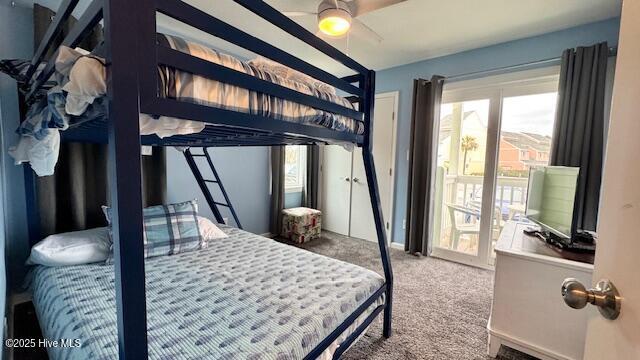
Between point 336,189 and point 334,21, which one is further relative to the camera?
point 336,189

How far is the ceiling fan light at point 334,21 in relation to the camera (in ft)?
5.50

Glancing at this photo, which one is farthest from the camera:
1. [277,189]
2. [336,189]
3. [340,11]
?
[336,189]

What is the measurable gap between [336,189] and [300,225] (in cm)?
91

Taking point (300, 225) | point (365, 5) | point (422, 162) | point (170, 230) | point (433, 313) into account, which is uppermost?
point (365, 5)

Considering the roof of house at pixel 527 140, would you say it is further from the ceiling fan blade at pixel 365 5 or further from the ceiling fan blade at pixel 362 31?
the ceiling fan blade at pixel 365 5

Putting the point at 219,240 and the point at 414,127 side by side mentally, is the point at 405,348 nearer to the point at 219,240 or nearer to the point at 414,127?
the point at 219,240

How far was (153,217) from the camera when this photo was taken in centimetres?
197

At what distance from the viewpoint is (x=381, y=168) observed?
370 centimetres

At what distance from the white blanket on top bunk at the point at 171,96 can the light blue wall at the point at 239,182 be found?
1540 millimetres

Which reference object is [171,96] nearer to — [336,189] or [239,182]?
[239,182]

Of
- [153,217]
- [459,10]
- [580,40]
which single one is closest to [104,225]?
[153,217]

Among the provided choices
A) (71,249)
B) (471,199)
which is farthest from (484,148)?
(71,249)

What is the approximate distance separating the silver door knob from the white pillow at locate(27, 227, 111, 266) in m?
2.28

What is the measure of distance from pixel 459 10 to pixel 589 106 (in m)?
1.31
